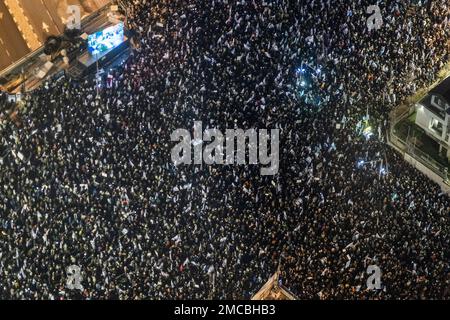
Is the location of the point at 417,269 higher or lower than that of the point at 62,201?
lower

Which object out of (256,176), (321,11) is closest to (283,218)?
(256,176)

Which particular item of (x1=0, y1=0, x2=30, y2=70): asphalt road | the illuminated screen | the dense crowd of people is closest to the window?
the dense crowd of people

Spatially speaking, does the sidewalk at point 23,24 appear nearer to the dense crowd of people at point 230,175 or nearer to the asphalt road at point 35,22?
the asphalt road at point 35,22

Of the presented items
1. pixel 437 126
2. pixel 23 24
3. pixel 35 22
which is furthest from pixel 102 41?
pixel 437 126

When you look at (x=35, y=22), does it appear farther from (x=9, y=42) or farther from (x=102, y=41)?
(x=102, y=41)

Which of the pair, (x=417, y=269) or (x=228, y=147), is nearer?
(x=417, y=269)

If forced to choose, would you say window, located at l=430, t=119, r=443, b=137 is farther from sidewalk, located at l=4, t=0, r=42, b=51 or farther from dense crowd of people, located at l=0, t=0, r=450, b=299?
sidewalk, located at l=4, t=0, r=42, b=51

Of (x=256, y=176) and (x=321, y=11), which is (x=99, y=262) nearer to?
(x=256, y=176)
